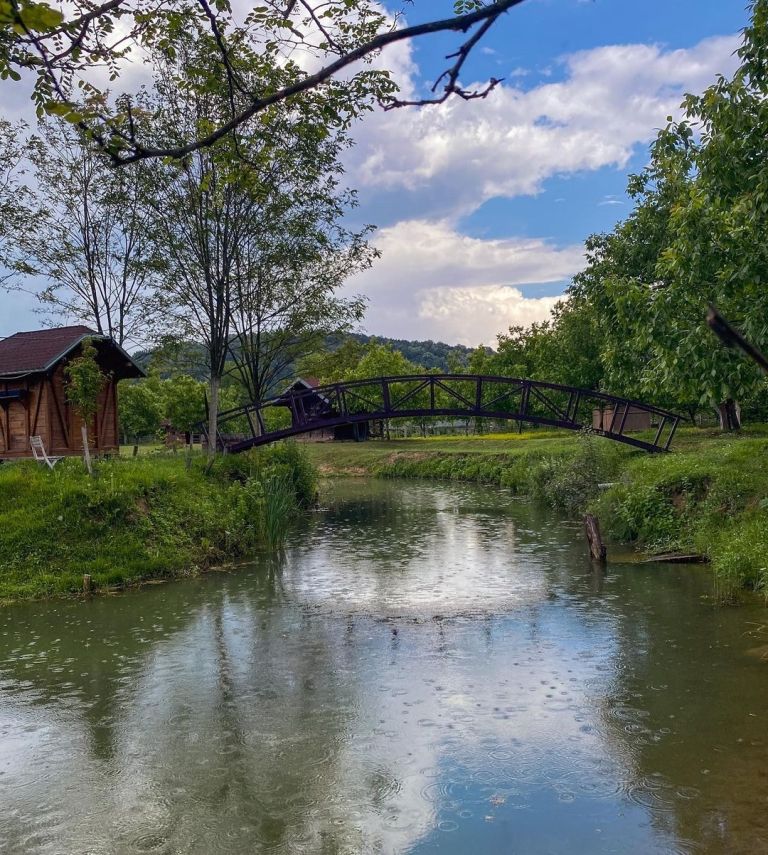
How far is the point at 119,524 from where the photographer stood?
51.6 ft

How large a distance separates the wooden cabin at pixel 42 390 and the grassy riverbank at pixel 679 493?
45.8ft

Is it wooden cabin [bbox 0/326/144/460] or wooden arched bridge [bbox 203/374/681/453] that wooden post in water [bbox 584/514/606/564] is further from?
wooden cabin [bbox 0/326/144/460]

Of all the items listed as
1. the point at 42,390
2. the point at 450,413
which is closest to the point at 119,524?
the point at 42,390

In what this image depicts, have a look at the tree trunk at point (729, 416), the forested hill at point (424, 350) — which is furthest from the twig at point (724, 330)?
the forested hill at point (424, 350)

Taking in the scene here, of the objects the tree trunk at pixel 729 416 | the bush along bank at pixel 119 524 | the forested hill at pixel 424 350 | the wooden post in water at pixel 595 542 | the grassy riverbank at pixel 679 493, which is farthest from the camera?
the forested hill at pixel 424 350

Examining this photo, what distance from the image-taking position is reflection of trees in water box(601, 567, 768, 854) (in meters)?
5.87

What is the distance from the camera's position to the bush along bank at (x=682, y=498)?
13.0 metres

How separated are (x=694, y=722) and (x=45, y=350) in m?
19.6

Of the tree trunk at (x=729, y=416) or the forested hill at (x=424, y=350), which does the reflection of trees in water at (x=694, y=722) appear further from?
the forested hill at (x=424, y=350)

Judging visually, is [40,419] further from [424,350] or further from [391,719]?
[424,350]

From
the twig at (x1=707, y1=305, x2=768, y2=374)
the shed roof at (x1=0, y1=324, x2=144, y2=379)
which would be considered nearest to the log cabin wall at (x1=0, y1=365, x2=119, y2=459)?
the shed roof at (x1=0, y1=324, x2=144, y2=379)

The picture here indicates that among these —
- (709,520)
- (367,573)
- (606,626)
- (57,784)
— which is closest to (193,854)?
(57,784)

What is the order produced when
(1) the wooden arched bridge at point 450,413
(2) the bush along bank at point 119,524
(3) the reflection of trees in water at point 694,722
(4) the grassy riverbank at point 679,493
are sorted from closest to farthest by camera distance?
1. (3) the reflection of trees in water at point 694,722
2. (4) the grassy riverbank at point 679,493
3. (2) the bush along bank at point 119,524
4. (1) the wooden arched bridge at point 450,413

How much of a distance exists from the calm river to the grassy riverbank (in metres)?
0.95
